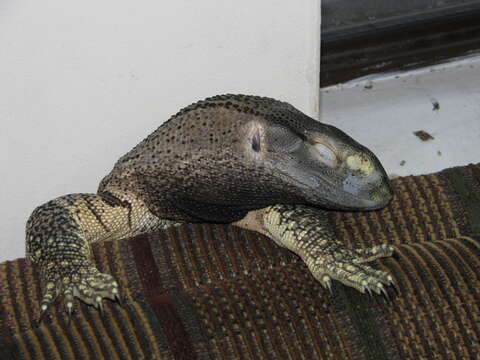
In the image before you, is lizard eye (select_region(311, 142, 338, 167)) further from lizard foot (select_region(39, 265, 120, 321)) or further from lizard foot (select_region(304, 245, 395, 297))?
lizard foot (select_region(39, 265, 120, 321))

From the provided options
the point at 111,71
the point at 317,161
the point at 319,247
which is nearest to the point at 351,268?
the point at 319,247

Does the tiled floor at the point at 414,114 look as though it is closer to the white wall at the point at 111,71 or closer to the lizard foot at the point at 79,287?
the white wall at the point at 111,71

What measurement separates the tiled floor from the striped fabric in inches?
48.2

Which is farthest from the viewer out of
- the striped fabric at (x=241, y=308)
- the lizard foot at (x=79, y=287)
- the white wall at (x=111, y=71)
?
the white wall at (x=111, y=71)

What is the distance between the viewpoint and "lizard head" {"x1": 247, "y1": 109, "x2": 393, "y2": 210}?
1765mm

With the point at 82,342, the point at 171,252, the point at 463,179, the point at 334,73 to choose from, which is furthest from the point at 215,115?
the point at 334,73

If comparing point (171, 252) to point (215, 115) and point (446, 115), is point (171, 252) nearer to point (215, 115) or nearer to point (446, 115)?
point (215, 115)

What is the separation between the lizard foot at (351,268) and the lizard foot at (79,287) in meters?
0.48

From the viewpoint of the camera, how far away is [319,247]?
195 centimetres

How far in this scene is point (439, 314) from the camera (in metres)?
1.73

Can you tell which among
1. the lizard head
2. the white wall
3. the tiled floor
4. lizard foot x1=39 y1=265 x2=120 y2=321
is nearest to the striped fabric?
lizard foot x1=39 y1=265 x2=120 y2=321

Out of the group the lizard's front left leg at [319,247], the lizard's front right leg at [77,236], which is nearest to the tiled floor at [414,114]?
the lizard's front left leg at [319,247]

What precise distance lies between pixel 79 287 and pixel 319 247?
23.4 inches

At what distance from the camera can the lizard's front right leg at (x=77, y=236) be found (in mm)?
1776
